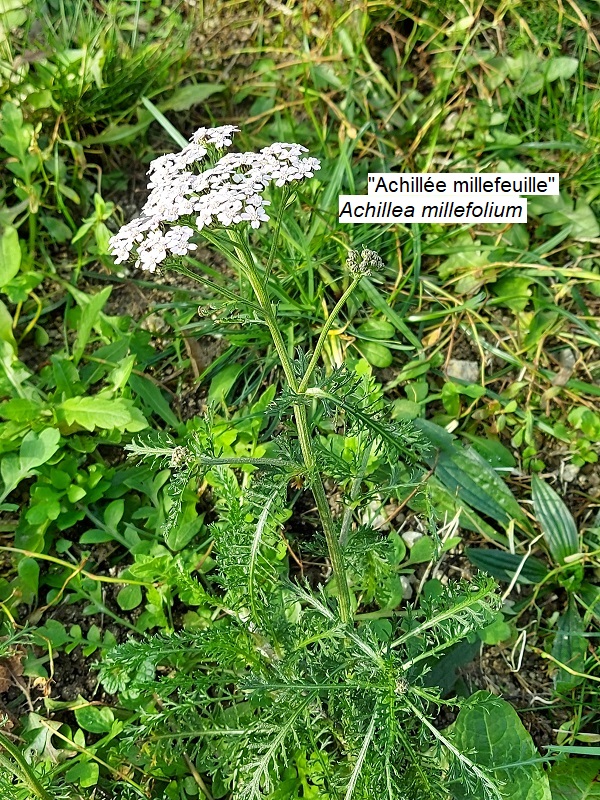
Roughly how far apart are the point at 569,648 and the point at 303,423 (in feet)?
3.17

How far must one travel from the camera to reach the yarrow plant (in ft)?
3.37

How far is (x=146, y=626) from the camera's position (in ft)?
5.24

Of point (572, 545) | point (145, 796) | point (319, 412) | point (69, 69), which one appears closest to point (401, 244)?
point (319, 412)

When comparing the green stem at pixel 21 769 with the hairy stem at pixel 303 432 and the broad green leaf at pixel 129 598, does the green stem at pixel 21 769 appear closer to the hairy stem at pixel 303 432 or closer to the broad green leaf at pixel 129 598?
the broad green leaf at pixel 129 598

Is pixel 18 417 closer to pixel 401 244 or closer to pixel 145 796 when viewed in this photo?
pixel 145 796

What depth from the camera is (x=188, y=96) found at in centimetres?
233

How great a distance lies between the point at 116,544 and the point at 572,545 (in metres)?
1.12

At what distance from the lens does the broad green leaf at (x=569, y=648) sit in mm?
1556

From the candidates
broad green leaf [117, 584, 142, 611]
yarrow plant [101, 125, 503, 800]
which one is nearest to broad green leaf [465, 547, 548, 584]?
yarrow plant [101, 125, 503, 800]

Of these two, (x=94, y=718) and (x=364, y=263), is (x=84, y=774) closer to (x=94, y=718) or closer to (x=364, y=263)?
(x=94, y=718)

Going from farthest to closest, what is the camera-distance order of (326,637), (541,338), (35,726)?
(541,338) → (35,726) → (326,637)

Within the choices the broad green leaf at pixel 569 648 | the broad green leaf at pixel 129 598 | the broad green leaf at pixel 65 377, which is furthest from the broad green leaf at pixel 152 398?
the broad green leaf at pixel 569 648

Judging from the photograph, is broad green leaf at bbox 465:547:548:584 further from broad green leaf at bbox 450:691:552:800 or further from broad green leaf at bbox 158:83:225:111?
broad green leaf at bbox 158:83:225:111

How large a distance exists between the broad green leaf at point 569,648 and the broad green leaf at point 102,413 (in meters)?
1.09
